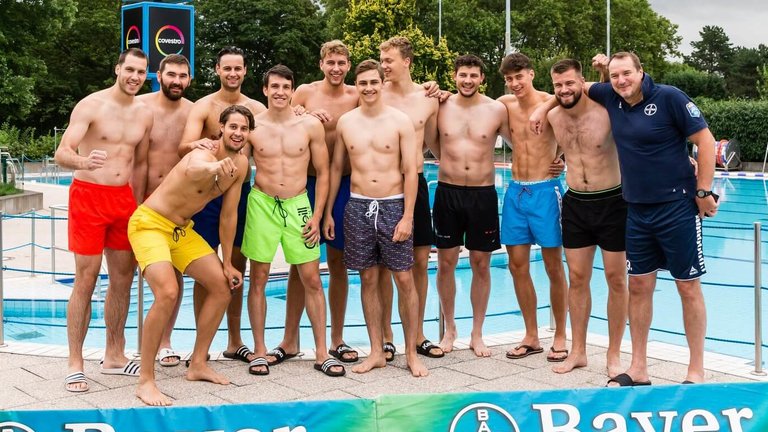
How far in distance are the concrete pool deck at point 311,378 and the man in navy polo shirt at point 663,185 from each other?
60 centimetres

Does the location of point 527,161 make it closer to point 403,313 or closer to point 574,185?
point 574,185

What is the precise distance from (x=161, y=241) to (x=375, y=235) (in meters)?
1.45

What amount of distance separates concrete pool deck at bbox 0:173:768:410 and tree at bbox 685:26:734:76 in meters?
77.8

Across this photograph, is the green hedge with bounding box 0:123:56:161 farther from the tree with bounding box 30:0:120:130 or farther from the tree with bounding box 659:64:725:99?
the tree with bounding box 659:64:725:99

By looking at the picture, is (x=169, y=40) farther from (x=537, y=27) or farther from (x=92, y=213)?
(x=537, y=27)

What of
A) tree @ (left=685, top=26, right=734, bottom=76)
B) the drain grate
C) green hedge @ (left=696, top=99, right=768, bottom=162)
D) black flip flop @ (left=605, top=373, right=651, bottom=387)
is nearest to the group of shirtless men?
black flip flop @ (left=605, top=373, right=651, bottom=387)

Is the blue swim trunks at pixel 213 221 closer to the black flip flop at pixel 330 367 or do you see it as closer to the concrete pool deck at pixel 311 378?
the concrete pool deck at pixel 311 378

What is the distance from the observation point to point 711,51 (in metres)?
78.4

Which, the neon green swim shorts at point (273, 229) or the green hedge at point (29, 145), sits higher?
the green hedge at point (29, 145)

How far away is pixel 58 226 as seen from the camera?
50.3 feet

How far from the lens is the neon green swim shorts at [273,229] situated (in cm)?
557

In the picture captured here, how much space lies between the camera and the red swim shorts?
5.24m

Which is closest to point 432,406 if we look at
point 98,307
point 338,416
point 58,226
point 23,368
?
point 338,416

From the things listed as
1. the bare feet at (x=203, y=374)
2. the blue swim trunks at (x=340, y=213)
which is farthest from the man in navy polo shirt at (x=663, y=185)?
the bare feet at (x=203, y=374)
